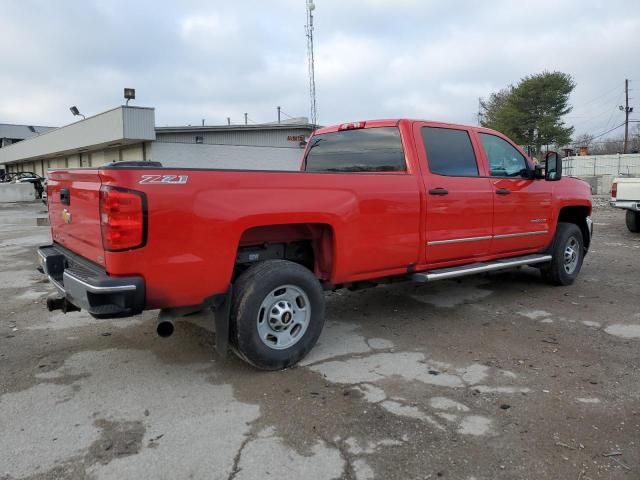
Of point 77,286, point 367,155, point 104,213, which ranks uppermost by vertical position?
point 367,155

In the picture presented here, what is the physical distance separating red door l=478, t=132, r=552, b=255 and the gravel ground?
809mm

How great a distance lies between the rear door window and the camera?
5.07 metres

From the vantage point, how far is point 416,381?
3.79 m

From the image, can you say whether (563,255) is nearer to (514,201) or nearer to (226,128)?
(514,201)

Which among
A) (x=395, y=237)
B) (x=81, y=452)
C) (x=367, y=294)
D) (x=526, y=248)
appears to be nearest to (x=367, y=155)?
(x=395, y=237)

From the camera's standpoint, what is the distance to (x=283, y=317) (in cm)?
395

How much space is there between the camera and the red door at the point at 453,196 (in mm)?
4934

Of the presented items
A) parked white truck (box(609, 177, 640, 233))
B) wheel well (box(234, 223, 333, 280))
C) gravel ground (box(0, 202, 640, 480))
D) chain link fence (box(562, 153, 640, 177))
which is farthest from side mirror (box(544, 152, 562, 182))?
chain link fence (box(562, 153, 640, 177))

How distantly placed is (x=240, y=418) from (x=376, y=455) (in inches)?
36.2

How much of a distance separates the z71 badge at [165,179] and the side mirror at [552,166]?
14.6 feet

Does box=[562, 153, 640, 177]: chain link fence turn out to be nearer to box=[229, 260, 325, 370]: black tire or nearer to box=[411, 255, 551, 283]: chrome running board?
box=[411, 255, 551, 283]: chrome running board

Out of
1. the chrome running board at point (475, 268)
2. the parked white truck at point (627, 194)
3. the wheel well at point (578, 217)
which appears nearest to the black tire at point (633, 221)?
the parked white truck at point (627, 194)

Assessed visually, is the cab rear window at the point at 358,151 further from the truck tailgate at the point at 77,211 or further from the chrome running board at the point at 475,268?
the truck tailgate at the point at 77,211

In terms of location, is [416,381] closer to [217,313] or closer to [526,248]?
[217,313]
